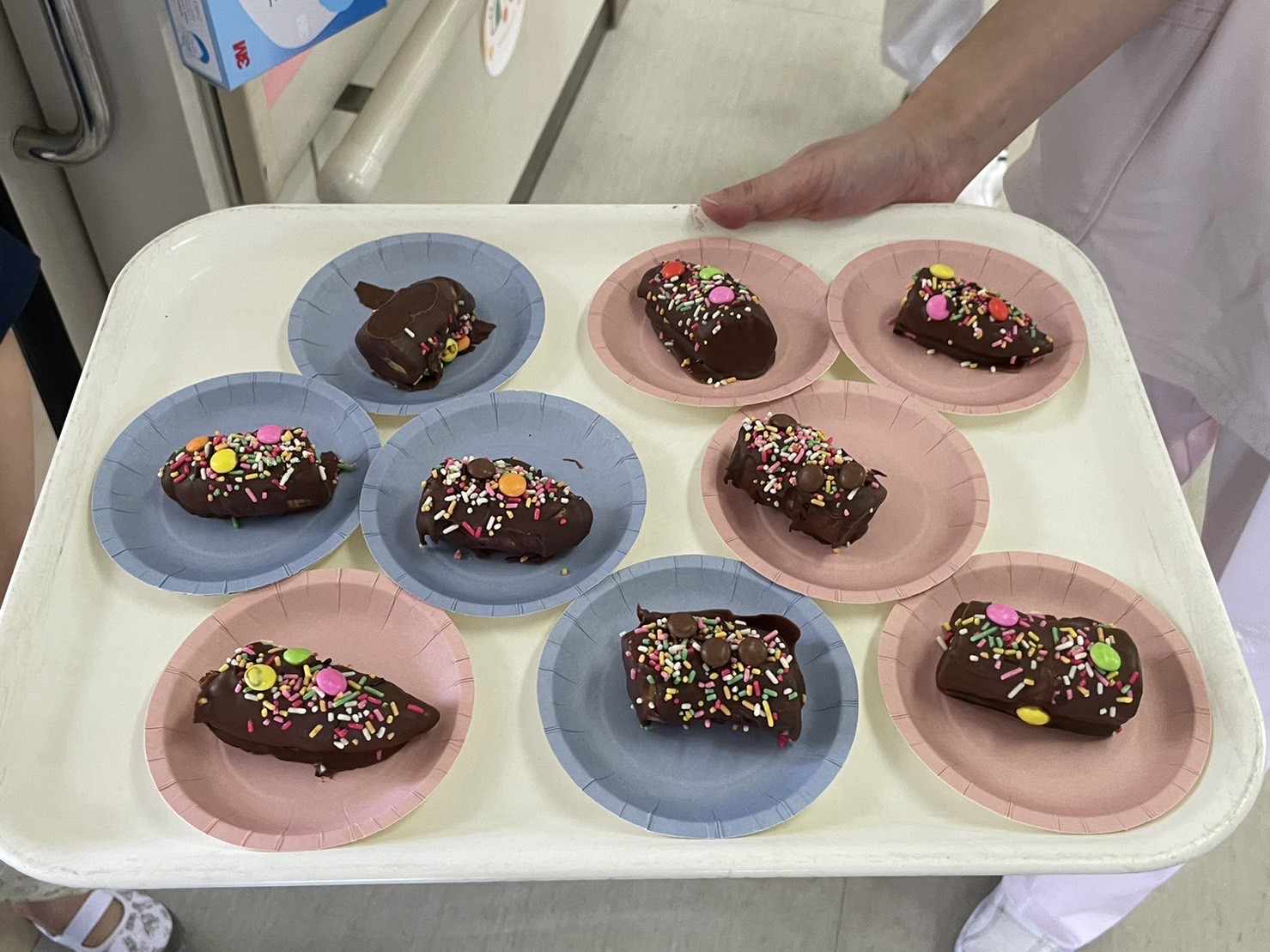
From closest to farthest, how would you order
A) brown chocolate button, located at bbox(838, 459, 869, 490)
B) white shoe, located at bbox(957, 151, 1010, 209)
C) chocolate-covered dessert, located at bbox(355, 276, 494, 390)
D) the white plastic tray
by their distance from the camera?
1. the white plastic tray
2. brown chocolate button, located at bbox(838, 459, 869, 490)
3. chocolate-covered dessert, located at bbox(355, 276, 494, 390)
4. white shoe, located at bbox(957, 151, 1010, 209)

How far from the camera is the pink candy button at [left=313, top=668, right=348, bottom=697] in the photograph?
3.26 ft

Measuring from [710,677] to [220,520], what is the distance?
0.57 metres

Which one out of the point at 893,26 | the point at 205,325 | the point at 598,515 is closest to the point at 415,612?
→ the point at 598,515

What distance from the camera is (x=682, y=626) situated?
104cm

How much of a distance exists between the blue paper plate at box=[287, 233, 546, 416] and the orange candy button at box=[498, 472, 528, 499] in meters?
0.17

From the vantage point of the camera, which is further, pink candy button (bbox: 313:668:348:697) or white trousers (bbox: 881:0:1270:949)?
white trousers (bbox: 881:0:1270:949)

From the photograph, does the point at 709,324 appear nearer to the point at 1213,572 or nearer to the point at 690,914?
the point at 1213,572

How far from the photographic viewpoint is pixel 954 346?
1.34 m

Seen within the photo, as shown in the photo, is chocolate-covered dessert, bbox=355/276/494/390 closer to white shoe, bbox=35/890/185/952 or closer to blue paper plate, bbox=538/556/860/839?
blue paper plate, bbox=538/556/860/839

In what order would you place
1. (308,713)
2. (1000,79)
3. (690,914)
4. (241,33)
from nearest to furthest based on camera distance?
(308,713) → (241,33) → (1000,79) → (690,914)

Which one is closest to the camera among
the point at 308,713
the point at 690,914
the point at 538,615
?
the point at 308,713

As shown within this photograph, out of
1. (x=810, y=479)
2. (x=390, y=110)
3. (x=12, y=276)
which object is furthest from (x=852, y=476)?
(x=12, y=276)

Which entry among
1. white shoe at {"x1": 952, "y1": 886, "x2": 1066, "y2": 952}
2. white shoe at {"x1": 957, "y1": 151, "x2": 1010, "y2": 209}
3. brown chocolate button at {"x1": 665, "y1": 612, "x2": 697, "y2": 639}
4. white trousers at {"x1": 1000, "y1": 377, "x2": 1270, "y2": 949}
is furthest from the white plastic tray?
white shoe at {"x1": 957, "y1": 151, "x2": 1010, "y2": 209}

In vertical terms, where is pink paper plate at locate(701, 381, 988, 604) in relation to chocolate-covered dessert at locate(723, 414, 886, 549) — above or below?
below
